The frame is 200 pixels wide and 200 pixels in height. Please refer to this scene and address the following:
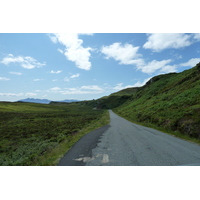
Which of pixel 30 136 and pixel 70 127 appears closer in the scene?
pixel 30 136

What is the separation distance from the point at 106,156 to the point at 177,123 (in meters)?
13.4

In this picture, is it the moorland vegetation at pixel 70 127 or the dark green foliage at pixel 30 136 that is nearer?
the dark green foliage at pixel 30 136

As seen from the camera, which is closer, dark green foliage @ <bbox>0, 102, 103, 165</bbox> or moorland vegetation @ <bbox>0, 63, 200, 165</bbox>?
dark green foliage @ <bbox>0, 102, 103, 165</bbox>

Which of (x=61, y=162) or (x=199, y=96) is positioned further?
(x=199, y=96)

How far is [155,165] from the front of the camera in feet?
22.3

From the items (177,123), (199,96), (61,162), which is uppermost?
(199,96)

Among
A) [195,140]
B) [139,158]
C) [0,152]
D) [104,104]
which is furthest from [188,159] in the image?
[104,104]

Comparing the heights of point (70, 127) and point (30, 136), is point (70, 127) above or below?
above

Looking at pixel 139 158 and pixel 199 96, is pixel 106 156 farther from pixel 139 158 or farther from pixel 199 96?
pixel 199 96

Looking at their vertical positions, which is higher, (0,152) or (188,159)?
(188,159)
